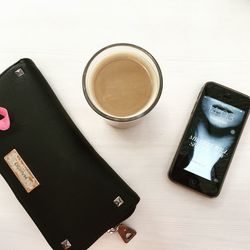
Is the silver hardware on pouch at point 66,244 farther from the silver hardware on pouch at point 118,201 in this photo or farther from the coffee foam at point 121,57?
the coffee foam at point 121,57

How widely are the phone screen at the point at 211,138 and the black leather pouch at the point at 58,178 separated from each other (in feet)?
0.36

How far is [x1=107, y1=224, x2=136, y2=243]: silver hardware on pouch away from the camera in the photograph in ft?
1.90

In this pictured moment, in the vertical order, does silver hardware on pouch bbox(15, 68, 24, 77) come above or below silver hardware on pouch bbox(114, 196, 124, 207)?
above

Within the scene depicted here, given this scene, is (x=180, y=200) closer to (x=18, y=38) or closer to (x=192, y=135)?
(x=192, y=135)

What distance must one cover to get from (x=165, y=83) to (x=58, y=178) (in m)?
0.23

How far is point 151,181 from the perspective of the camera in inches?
23.5

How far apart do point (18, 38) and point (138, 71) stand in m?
0.21

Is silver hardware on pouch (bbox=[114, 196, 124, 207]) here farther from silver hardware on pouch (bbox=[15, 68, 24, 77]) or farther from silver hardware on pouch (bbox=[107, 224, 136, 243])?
silver hardware on pouch (bbox=[15, 68, 24, 77])

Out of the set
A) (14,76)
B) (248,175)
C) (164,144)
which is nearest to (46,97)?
(14,76)

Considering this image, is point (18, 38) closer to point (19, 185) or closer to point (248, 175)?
point (19, 185)

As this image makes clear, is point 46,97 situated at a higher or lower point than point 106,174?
higher

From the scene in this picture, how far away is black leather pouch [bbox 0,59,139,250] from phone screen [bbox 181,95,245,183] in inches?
4.4

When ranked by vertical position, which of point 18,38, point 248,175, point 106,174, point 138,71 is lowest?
A: point 248,175

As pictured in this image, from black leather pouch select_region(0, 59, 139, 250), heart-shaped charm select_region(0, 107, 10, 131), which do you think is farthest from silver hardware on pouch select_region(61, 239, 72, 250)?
heart-shaped charm select_region(0, 107, 10, 131)
